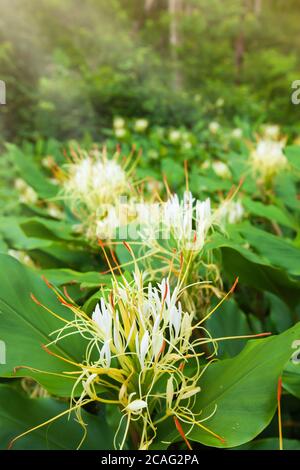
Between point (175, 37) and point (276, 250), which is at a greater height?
point (175, 37)

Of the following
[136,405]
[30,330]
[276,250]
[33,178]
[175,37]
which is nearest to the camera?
[136,405]

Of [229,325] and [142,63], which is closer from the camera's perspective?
[229,325]

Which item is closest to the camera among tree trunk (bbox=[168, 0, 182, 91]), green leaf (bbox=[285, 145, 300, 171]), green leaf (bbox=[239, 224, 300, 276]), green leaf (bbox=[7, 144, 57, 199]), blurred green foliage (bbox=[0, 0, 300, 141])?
green leaf (bbox=[239, 224, 300, 276])

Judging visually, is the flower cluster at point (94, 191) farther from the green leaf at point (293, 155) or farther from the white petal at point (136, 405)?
the white petal at point (136, 405)

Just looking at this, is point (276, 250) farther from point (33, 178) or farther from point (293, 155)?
point (33, 178)

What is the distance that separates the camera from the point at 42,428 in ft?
2.57

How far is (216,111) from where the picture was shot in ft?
21.2

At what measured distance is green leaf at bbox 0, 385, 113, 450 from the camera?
756 mm

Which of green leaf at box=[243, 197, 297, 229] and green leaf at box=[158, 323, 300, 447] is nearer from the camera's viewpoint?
green leaf at box=[158, 323, 300, 447]

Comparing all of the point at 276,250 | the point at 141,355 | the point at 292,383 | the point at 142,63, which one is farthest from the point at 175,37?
the point at 141,355

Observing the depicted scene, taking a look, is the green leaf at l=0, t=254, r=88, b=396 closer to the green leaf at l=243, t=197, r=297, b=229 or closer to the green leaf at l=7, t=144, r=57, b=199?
the green leaf at l=243, t=197, r=297, b=229

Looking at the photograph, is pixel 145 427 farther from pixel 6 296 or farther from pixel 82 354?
pixel 6 296

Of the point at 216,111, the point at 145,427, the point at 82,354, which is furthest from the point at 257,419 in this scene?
the point at 216,111

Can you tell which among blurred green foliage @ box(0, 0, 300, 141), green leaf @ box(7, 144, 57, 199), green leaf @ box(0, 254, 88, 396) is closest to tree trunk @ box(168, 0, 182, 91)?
blurred green foliage @ box(0, 0, 300, 141)
